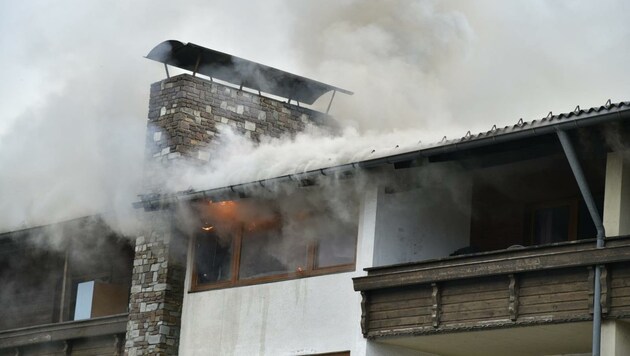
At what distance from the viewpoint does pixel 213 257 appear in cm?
2359

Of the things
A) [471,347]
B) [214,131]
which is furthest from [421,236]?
[214,131]

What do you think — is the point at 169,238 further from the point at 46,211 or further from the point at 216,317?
the point at 46,211

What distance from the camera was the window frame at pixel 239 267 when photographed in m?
21.3

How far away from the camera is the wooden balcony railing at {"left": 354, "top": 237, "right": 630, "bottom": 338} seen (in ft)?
57.9

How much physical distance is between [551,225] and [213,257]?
5.58m

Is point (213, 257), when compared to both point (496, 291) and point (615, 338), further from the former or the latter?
point (615, 338)

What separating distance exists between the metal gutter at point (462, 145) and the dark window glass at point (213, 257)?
107cm

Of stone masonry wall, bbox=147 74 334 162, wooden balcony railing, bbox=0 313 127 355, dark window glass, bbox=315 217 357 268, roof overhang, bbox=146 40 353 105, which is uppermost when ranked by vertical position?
roof overhang, bbox=146 40 353 105

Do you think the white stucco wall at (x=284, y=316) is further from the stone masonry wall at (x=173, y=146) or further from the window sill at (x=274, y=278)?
the stone masonry wall at (x=173, y=146)

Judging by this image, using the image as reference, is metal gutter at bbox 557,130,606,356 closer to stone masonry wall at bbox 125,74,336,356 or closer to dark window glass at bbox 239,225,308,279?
dark window glass at bbox 239,225,308,279

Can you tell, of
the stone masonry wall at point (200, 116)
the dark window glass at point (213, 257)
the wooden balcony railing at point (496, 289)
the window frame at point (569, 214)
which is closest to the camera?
the wooden balcony railing at point (496, 289)

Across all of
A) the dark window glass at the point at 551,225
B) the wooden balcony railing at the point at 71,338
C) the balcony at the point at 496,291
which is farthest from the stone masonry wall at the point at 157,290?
the dark window glass at the point at 551,225

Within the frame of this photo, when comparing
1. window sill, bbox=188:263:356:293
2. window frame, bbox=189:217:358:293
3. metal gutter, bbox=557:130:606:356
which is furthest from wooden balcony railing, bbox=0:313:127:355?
metal gutter, bbox=557:130:606:356

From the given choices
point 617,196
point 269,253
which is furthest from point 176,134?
point 617,196
